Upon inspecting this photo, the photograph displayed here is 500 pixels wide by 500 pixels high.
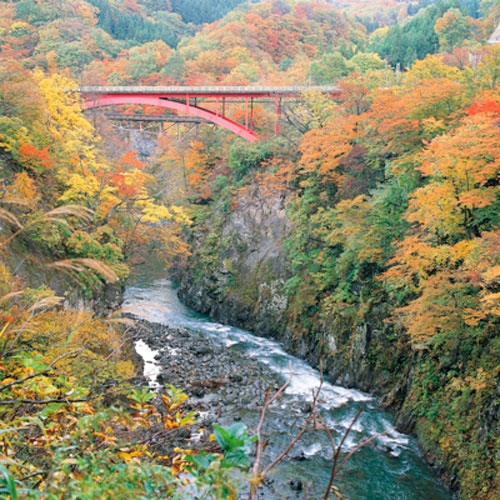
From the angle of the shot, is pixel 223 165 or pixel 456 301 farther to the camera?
pixel 223 165

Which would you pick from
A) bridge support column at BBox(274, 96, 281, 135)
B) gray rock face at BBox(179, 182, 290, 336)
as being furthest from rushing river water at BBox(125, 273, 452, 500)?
bridge support column at BBox(274, 96, 281, 135)

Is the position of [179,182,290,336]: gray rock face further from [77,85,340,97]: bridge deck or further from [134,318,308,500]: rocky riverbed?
[77,85,340,97]: bridge deck

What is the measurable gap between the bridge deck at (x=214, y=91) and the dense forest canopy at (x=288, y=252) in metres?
0.99

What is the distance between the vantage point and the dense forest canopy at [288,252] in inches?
96.1

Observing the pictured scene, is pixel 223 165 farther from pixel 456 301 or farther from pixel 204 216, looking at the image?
pixel 456 301

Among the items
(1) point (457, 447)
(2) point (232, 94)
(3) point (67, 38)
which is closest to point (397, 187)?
(1) point (457, 447)

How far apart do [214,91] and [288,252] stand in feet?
35.8

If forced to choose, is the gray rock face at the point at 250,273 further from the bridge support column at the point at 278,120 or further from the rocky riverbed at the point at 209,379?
the bridge support column at the point at 278,120

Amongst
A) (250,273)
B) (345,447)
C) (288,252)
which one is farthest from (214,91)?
(345,447)

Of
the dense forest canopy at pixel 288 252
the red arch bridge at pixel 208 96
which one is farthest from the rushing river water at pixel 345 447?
the red arch bridge at pixel 208 96

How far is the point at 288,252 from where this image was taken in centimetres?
2241

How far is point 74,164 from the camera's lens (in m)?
17.7

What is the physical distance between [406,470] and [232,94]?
21.6m

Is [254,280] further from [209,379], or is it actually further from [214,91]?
[214,91]
